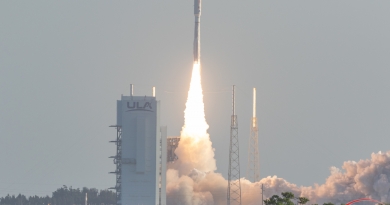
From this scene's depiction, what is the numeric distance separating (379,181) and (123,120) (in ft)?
92.7

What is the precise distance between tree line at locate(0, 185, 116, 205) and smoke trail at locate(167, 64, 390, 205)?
18.7 metres

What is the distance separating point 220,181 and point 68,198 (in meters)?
31.7

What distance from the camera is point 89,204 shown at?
15775 cm

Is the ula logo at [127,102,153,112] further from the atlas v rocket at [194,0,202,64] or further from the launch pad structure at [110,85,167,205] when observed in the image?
the atlas v rocket at [194,0,202,64]

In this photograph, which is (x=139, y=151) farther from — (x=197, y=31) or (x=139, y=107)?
(x=197, y=31)

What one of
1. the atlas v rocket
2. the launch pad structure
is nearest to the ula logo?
the launch pad structure

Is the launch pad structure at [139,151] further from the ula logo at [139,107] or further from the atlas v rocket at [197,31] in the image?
the atlas v rocket at [197,31]

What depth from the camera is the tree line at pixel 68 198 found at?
158 m

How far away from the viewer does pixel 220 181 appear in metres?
138

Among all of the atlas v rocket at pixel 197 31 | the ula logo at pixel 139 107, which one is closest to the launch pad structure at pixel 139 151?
the ula logo at pixel 139 107

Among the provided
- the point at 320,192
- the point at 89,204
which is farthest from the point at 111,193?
the point at 320,192

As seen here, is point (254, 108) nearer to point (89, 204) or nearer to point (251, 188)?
point (251, 188)

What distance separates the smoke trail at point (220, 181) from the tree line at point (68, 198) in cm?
1870

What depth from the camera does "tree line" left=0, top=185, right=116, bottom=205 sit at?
158375mm
